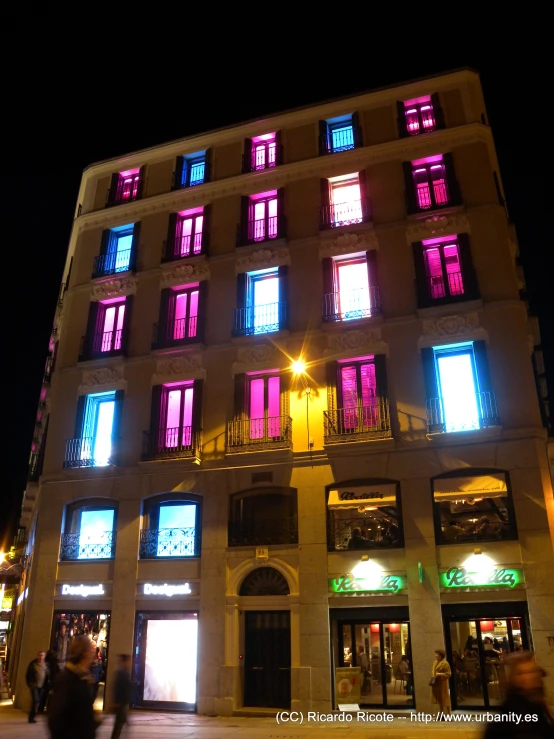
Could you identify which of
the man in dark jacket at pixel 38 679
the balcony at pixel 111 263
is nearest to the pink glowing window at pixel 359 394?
the balcony at pixel 111 263

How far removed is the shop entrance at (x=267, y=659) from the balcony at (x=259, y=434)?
4.95m

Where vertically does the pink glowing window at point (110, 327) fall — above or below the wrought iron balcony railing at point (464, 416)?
above

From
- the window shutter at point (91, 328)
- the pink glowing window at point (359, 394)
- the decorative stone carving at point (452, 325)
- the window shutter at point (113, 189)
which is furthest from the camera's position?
the window shutter at point (113, 189)

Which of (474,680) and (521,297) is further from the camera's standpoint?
(521,297)

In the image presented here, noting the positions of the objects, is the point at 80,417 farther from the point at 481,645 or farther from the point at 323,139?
the point at 481,645

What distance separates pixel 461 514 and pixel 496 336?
5.47 m

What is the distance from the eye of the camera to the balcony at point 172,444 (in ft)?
64.2

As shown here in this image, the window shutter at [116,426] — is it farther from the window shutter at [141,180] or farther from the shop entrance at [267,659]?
the window shutter at [141,180]

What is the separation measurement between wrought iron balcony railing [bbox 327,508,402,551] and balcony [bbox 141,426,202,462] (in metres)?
5.04

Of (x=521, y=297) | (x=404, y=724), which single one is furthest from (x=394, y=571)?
(x=521, y=297)

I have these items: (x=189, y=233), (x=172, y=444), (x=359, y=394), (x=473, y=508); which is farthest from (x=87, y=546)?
(x=473, y=508)

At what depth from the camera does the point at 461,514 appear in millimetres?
16859

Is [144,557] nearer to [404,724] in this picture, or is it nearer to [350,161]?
[404,724]

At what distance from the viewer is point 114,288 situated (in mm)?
23344
